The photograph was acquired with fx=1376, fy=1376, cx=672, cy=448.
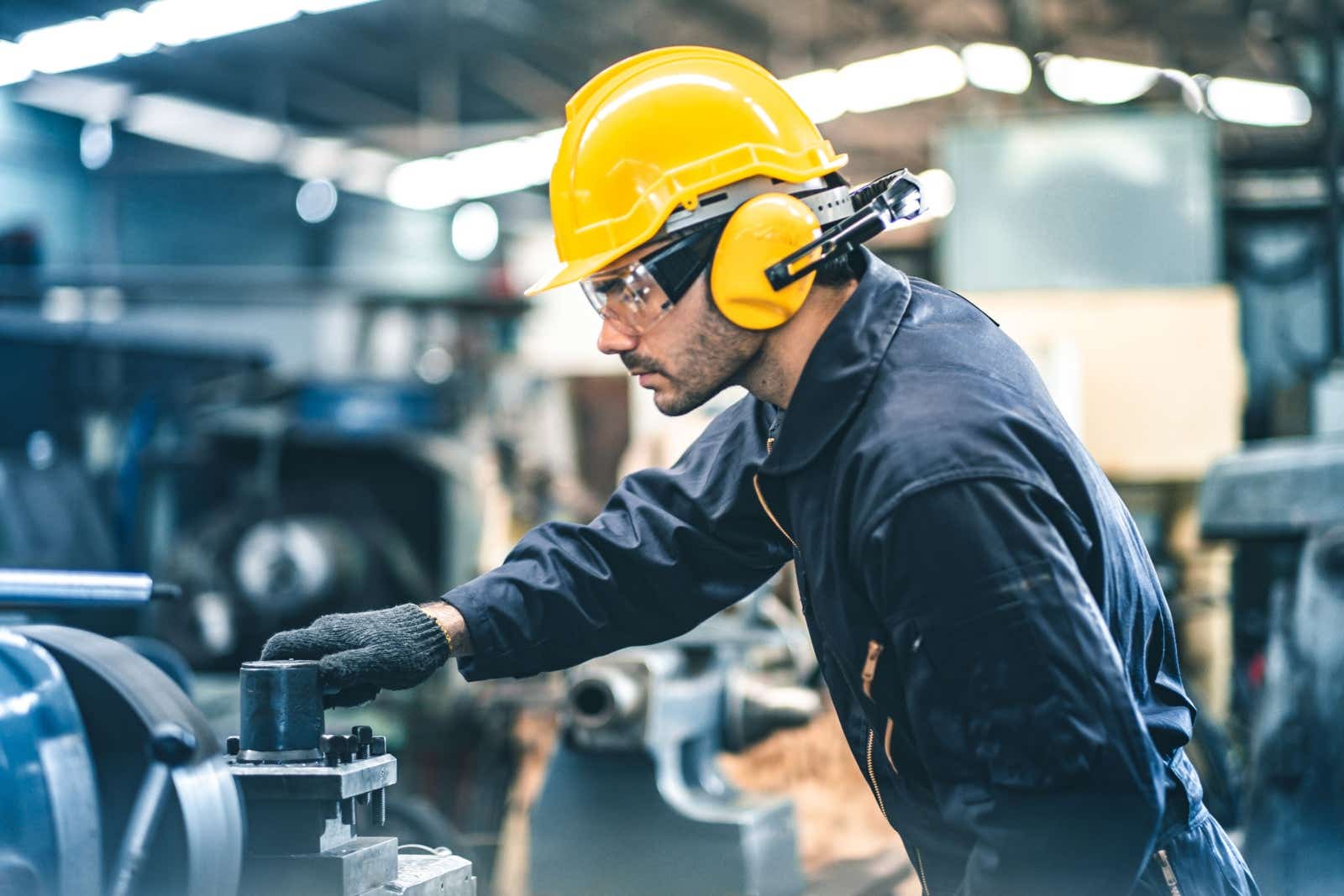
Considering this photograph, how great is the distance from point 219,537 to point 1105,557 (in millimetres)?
5083

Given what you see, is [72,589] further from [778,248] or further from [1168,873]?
[1168,873]

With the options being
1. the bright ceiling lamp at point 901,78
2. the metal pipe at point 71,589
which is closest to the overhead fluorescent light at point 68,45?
the bright ceiling lamp at point 901,78

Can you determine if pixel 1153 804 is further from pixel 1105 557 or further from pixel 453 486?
pixel 453 486

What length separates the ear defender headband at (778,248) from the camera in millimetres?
1257

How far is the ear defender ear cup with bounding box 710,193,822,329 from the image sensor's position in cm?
127

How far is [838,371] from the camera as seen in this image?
3.95ft

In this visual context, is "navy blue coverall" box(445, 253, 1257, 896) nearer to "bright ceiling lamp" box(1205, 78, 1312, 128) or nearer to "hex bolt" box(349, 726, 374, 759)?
"hex bolt" box(349, 726, 374, 759)

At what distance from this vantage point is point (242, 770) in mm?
1221

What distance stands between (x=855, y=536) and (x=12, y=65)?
7.76 m

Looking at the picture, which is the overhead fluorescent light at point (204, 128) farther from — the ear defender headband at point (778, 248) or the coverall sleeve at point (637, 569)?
the ear defender headband at point (778, 248)

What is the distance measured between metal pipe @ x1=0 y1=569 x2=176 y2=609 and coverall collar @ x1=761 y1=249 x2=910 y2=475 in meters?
0.66

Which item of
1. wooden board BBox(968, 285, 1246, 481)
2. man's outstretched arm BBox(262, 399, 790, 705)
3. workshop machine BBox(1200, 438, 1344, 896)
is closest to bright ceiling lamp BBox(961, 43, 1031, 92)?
wooden board BBox(968, 285, 1246, 481)

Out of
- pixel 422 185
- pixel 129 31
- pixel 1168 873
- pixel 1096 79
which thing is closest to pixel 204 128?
pixel 422 185

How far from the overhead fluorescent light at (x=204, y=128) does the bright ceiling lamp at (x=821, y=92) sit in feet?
12.1
